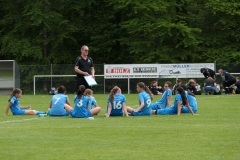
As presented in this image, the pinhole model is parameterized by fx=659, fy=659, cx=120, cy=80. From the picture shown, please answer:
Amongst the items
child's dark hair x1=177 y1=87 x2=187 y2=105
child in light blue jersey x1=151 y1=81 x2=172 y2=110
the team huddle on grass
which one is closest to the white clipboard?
the team huddle on grass

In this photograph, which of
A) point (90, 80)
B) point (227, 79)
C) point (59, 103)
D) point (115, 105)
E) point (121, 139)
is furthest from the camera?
point (227, 79)

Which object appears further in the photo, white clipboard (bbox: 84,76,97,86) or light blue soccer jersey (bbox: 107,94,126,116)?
white clipboard (bbox: 84,76,97,86)

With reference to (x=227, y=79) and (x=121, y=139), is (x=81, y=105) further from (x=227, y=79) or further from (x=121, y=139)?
(x=227, y=79)

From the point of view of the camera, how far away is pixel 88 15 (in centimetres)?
5297

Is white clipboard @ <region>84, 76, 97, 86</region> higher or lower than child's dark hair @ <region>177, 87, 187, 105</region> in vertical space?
higher

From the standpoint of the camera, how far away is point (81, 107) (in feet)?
58.0

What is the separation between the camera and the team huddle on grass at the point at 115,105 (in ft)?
58.2

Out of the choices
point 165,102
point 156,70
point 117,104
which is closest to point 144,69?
point 156,70

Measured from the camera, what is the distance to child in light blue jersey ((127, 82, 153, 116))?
1827 centimetres

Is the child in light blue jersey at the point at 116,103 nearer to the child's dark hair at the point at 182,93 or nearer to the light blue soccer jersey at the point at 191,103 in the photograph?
the child's dark hair at the point at 182,93

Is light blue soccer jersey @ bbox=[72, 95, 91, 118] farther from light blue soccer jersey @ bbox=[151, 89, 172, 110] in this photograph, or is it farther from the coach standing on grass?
light blue soccer jersey @ bbox=[151, 89, 172, 110]

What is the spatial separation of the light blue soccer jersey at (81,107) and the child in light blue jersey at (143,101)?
1.52 m

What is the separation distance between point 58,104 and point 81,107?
117cm

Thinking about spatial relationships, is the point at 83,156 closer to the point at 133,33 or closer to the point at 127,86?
the point at 127,86
